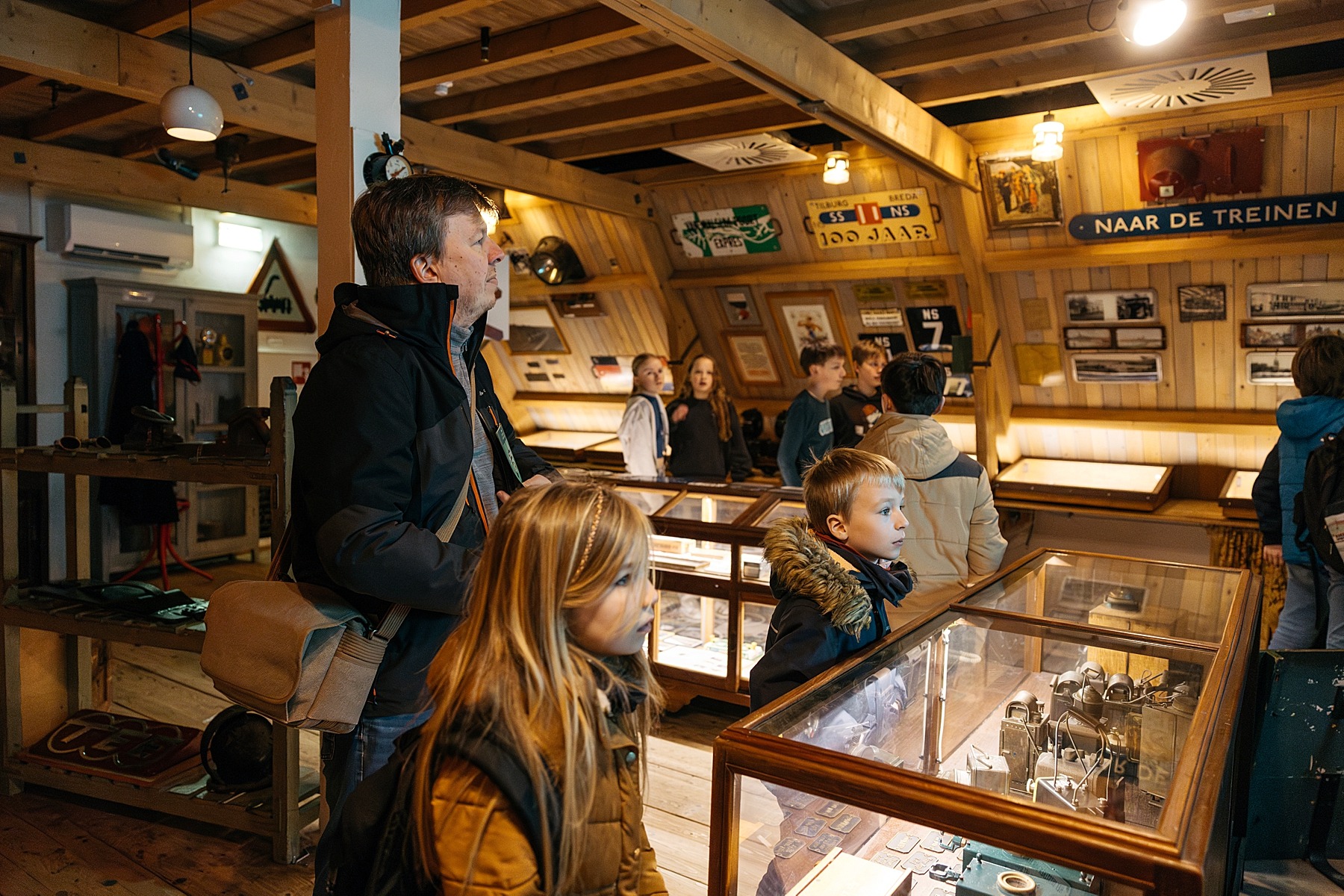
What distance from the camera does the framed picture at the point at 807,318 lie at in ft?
23.7

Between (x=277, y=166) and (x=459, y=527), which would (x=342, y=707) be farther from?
(x=277, y=166)

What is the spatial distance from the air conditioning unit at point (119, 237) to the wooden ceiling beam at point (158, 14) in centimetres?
298

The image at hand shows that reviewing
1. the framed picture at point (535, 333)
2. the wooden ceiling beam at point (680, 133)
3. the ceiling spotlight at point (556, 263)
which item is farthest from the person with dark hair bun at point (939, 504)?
the framed picture at point (535, 333)

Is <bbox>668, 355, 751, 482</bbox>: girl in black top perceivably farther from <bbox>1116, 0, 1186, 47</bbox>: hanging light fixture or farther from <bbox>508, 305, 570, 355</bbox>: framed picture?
<bbox>508, 305, 570, 355</bbox>: framed picture

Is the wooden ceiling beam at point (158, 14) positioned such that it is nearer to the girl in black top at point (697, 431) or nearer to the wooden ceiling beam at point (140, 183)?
the wooden ceiling beam at point (140, 183)

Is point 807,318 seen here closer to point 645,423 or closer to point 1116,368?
point 1116,368

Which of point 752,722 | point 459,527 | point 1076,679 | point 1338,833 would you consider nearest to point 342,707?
point 459,527

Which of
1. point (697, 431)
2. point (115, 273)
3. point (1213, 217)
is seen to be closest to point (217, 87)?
point (697, 431)

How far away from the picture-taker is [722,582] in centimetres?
406

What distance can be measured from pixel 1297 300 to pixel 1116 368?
3.57ft

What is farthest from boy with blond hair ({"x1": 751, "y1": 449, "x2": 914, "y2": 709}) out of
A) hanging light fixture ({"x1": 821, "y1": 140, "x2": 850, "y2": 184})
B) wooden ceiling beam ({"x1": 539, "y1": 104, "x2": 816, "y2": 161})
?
hanging light fixture ({"x1": 821, "y1": 140, "x2": 850, "y2": 184})

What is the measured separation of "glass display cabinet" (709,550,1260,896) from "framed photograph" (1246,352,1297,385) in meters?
3.92

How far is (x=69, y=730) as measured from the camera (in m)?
3.48

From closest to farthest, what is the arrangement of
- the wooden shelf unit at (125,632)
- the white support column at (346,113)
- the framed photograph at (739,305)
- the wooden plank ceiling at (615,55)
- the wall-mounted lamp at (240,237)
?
1. the white support column at (346,113)
2. the wooden shelf unit at (125,632)
3. the wooden plank ceiling at (615,55)
4. the framed photograph at (739,305)
5. the wall-mounted lamp at (240,237)
